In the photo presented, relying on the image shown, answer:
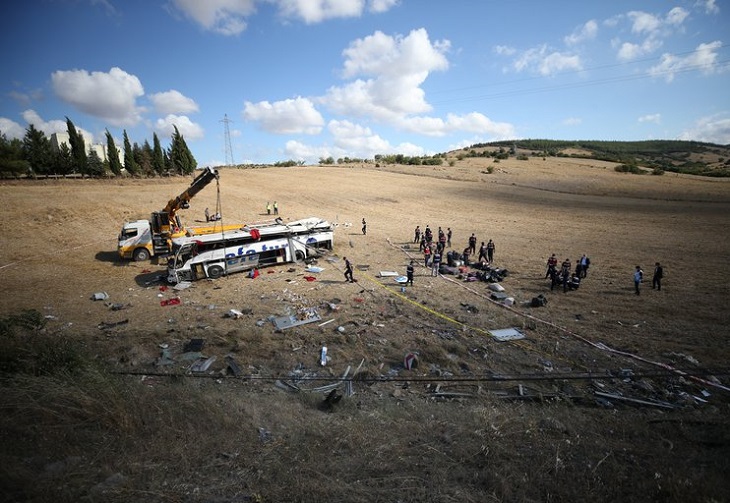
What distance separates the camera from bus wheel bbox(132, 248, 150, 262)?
62.3 feet

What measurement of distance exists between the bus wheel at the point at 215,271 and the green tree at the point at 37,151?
39430 mm

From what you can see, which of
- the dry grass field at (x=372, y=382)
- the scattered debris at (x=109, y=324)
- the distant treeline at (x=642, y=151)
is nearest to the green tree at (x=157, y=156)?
the dry grass field at (x=372, y=382)

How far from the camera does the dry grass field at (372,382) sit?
4.51m

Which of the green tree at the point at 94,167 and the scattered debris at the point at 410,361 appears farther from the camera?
the green tree at the point at 94,167

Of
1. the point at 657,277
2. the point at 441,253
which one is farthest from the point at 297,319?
the point at 657,277

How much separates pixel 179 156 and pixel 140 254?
38.2 meters

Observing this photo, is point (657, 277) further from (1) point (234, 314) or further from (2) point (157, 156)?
(2) point (157, 156)

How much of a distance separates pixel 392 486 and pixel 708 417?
6.89 metres

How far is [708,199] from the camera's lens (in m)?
38.0

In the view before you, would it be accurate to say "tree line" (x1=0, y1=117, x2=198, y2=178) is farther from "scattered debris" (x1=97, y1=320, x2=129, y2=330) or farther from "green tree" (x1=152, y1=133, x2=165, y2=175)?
"scattered debris" (x1=97, y1=320, x2=129, y2=330)

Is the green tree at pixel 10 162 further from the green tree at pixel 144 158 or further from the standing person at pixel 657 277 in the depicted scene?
the standing person at pixel 657 277

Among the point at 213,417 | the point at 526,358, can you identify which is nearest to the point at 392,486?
the point at 213,417

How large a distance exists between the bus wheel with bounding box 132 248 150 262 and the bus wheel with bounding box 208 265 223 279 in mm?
5613

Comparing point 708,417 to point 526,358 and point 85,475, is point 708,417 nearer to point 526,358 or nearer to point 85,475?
point 526,358
